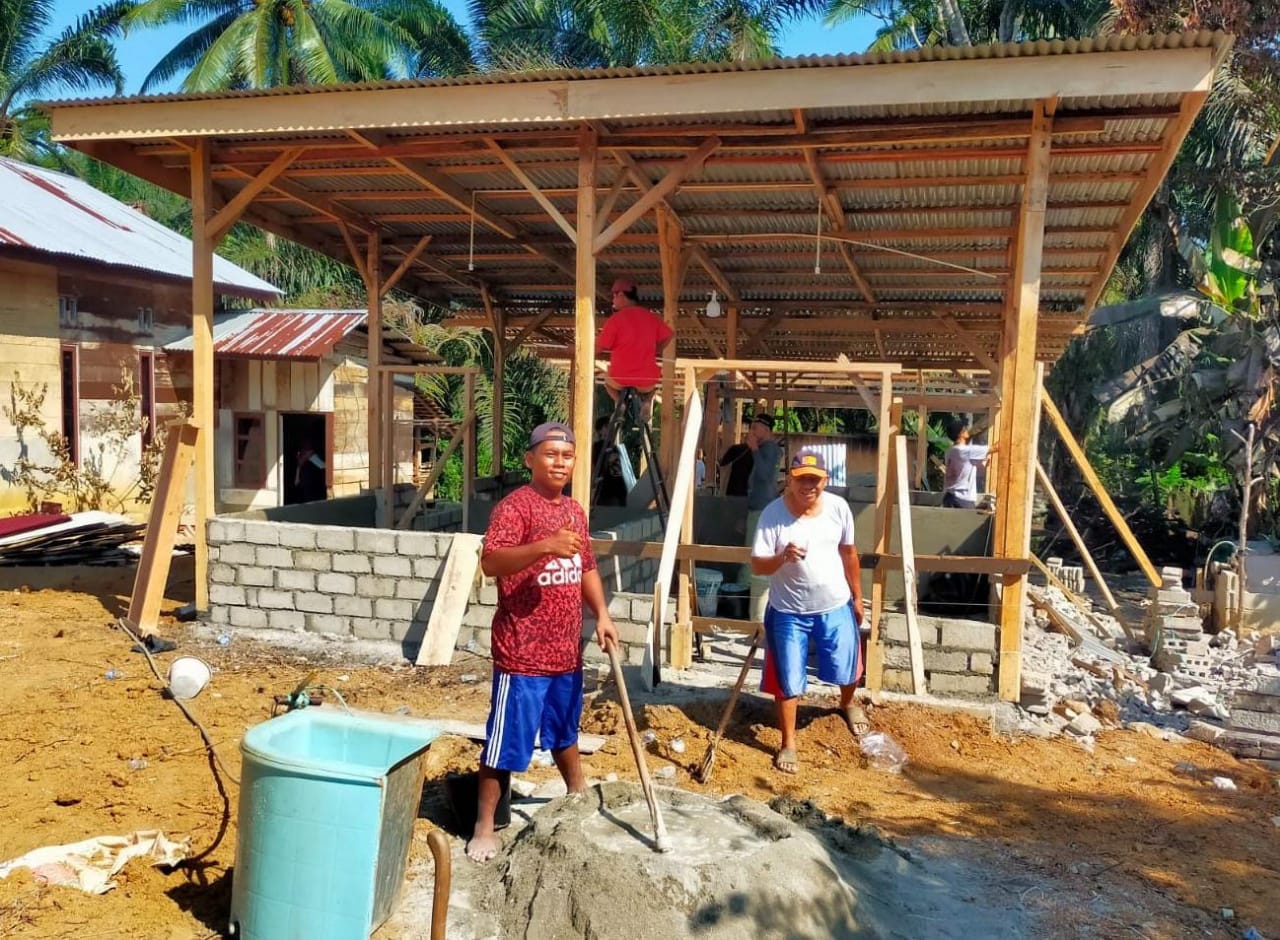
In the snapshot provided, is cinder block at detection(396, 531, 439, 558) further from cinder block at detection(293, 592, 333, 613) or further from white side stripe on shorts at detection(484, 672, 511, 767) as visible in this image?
white side stripe on shorts at detection(484, 672, 511, 767)

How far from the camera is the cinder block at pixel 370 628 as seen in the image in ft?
25.8

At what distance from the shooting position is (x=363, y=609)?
7.90 metres

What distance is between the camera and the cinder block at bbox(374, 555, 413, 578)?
25.5ft

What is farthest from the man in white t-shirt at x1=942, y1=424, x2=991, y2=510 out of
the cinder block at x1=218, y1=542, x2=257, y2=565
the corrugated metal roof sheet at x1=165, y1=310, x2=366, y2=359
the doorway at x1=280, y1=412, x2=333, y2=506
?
the doorway at x1=280, y1=412, x2=333, y2=506

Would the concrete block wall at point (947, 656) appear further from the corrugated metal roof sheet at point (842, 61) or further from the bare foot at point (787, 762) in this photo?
the corrugated metal roof sheet at point (842, 61)

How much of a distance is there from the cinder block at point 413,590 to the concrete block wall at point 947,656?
346 cm

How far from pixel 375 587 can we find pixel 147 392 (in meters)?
10.6

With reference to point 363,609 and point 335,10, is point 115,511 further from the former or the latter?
point 335,10

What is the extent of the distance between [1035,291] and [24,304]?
44.7ft

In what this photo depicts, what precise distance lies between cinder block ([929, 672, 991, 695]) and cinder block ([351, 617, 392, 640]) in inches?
162

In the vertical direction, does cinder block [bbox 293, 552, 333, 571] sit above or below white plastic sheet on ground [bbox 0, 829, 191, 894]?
above

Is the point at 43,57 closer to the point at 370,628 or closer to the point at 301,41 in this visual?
the point at 301,41

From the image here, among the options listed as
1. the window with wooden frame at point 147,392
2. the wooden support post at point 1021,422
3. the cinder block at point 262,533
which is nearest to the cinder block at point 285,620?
the cinder block at point 262,533

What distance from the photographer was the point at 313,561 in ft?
26.2
